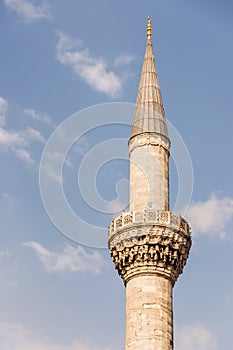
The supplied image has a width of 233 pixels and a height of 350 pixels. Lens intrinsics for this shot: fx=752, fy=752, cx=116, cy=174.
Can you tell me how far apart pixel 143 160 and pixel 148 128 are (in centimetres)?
148

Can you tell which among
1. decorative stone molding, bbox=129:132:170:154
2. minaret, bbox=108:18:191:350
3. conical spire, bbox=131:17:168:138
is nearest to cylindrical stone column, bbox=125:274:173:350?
minaret, bbox=108:18:191:350

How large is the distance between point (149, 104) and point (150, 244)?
6.34m

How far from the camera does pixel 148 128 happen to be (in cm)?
2839

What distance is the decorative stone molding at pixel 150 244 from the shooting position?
25.5 metres

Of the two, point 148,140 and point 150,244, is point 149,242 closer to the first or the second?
point 150,244

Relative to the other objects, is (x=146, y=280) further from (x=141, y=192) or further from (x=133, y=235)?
(x=141, y=192)

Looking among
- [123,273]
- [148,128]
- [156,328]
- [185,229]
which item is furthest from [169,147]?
[156,328]

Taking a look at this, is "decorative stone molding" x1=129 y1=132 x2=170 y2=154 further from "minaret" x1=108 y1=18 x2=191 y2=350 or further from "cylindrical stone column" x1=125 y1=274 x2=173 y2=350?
"cylindrical stone column" x1=125 y1=274 x2=173 y2=350

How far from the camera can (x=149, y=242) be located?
25531mm

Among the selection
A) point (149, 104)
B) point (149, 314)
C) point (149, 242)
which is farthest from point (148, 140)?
point (149, 314)

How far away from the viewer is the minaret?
24.2 meters

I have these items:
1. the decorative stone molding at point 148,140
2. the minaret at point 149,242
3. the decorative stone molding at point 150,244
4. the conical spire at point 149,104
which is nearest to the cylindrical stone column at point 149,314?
the minaret at point 149,242

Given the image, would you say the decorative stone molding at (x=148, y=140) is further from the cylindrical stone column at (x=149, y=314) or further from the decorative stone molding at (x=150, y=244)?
the cylindrical stone column at (x=149, y=314)

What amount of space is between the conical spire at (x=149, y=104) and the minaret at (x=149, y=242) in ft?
0.14
